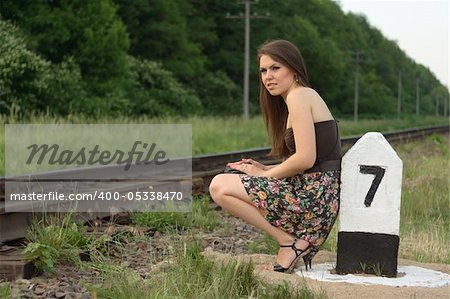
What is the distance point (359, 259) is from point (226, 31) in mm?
55768

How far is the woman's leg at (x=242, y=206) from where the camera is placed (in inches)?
181

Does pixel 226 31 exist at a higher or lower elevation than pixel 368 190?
higher

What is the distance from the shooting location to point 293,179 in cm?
465

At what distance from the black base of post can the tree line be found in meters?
17.1

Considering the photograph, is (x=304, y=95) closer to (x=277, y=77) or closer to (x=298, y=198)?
(x=277, y=77)

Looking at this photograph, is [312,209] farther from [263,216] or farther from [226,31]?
[226,31]

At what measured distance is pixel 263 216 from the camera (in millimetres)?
4672

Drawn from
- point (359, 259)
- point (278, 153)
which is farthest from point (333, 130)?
point (359, 259)

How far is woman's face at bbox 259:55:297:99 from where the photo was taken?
4.68m

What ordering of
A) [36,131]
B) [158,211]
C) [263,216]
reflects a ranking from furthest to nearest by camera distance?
[36,131] → [158,211] → [263,216]
